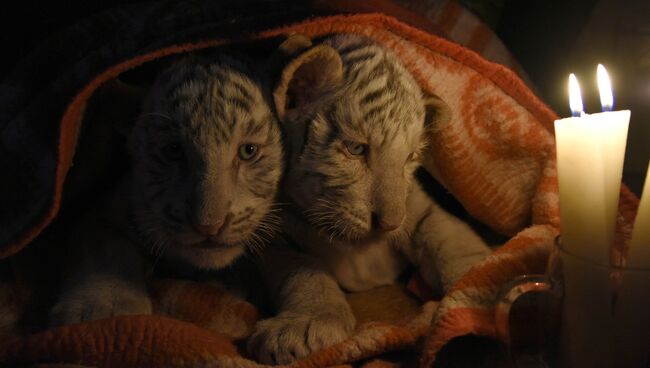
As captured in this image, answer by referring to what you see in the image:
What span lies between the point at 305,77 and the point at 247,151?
19 centimetres

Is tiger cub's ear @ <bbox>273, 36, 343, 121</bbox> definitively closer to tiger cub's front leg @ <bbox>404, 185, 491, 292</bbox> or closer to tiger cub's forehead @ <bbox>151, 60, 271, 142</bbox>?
tiger cub's forehead @ <bbox>151, 60, 271, 142</bbox>

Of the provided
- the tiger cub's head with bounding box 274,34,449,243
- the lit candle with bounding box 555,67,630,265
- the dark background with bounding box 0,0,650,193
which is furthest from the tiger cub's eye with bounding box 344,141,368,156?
the dark background with bounding box 0,0,650,193

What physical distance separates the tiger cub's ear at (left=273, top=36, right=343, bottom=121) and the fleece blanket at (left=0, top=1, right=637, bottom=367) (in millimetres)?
74

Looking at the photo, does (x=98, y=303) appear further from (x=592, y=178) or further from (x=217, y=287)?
(x=592, y=178)

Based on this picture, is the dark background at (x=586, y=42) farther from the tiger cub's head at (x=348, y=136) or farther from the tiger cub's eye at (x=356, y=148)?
the tiger cub's eye at (x=356, y=148)

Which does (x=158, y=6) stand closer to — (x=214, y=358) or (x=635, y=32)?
(x=214, y=358)

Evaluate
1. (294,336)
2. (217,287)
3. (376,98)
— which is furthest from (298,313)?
(376,98)

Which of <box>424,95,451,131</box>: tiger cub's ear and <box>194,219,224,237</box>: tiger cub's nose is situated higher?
<box>424,95,451,131</box>: tiger cub's ear

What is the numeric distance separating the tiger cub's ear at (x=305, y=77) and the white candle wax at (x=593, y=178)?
0.44m

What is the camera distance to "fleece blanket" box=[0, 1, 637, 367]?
0.92 meters

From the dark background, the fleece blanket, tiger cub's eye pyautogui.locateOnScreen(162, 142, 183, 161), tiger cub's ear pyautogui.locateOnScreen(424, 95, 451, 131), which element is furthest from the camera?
the dark background

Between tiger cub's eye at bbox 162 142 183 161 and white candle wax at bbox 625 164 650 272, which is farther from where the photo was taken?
tiger cub's eye at bbox 162 142 183 161

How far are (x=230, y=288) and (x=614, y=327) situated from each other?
0.77 m

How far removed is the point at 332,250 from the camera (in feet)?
4.08
